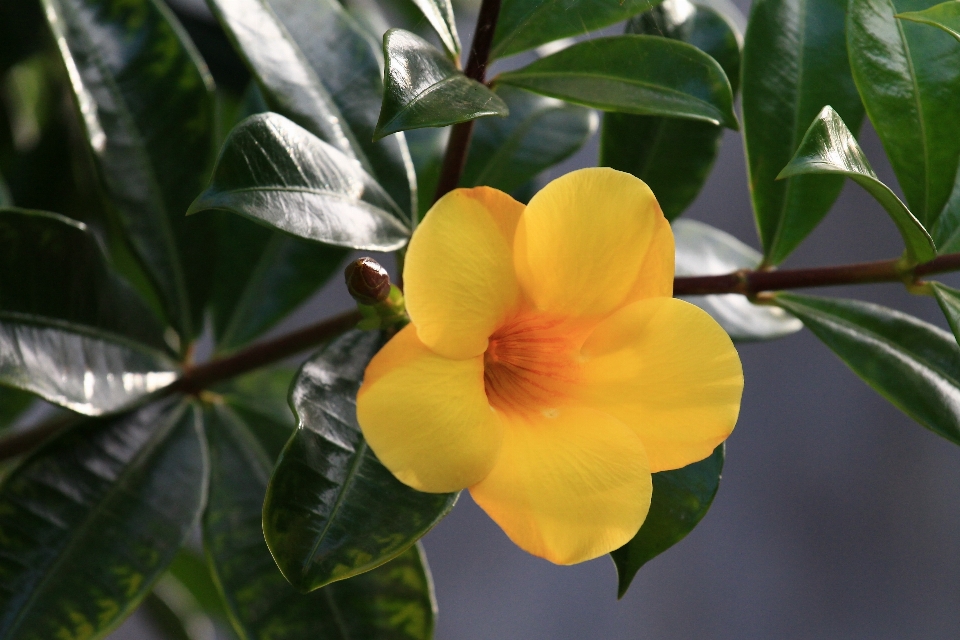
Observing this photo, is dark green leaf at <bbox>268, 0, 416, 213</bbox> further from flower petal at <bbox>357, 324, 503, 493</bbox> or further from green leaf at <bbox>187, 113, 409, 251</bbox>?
flower petal at <bbox>357, 324, 503, 493</bbox>

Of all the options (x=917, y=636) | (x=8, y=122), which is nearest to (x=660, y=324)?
(x=8, y=122)

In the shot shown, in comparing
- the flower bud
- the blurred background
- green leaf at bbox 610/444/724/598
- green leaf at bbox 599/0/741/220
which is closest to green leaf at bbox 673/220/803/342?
green leaf at bbox 599/0/741/220

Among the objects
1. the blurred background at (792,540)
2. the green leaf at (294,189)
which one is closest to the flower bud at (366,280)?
the green leaf at (294,189)

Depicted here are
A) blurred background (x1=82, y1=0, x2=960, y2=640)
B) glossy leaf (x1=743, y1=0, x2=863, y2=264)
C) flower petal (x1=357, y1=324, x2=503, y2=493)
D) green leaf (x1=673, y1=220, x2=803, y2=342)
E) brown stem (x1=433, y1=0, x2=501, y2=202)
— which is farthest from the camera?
blurred background (x1=82, y1=0, x2=960, y2=640)

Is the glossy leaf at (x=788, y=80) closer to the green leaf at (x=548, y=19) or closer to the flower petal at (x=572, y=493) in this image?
the green leaf at (x=548, y=19)

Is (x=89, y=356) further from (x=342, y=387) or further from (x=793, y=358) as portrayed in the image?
(x=793, y=358)

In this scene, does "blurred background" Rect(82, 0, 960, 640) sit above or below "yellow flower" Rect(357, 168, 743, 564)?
below

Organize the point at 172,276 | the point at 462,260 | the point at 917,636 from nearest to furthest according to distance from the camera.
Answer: the point at 462,260 < the point at 172,276 < the point at 917,636
